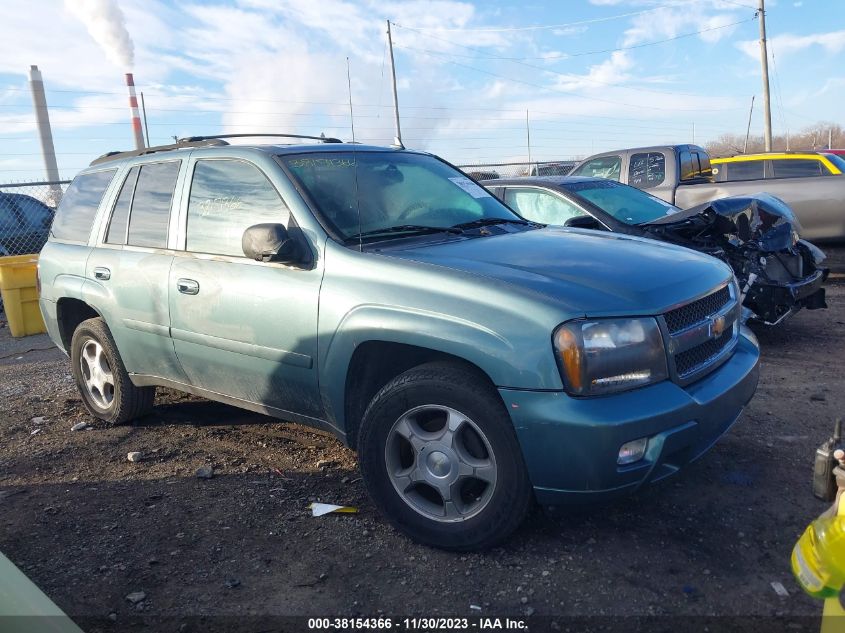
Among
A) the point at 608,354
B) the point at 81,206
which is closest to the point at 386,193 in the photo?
the point at 608,354

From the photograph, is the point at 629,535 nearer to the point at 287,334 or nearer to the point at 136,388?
the point at 287,334

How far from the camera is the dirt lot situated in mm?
2760

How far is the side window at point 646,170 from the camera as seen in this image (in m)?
9.61

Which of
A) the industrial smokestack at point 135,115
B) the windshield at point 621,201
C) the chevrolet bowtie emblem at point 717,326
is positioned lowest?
the chevrolet bowtie emblem at point 717,326

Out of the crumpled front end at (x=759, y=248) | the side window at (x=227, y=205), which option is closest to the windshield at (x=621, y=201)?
the crumpled front end at (x=759, y=248)

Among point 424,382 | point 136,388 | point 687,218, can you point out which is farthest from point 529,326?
point 687,218

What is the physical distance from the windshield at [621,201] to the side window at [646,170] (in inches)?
94.6

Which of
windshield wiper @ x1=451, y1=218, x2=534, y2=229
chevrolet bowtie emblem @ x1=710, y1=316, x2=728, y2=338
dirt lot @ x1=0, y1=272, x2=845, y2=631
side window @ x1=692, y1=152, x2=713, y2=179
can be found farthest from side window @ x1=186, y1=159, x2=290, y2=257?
side window @ x1=692, y1=152, x2=713, y2=179

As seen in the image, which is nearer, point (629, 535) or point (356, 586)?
point (356, 586)

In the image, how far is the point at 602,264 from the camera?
321 centimetres

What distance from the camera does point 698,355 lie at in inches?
123

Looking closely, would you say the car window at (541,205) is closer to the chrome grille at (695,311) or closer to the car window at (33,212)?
the chrome grille at (695,311)

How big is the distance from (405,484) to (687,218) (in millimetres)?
4083

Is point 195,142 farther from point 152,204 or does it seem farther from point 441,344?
point 441,344
